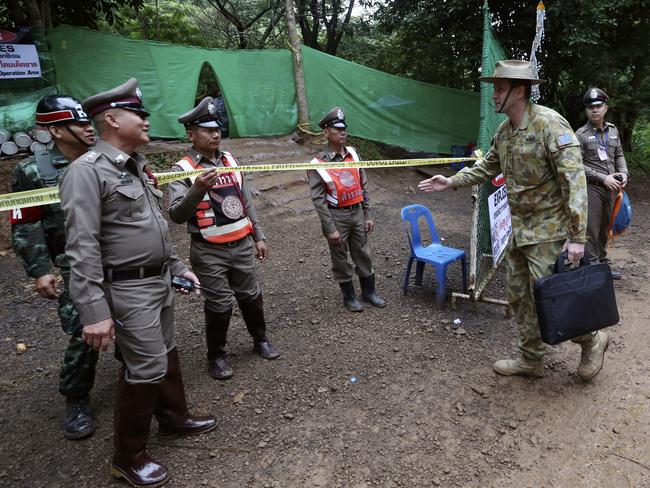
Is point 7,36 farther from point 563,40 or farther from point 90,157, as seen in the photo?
point 563,40

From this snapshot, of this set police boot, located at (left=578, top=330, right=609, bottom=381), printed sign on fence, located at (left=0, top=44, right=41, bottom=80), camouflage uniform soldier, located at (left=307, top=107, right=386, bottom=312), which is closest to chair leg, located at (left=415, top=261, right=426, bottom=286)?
camouflage uniform soldier, located at (left=307, top=107, right=386, bottom=312)

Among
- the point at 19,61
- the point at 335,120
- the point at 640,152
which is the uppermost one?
the point at 19,61

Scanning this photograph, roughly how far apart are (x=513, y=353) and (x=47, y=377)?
11.7 ft

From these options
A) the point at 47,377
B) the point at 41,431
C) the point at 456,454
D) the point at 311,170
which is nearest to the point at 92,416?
the point at 41,431

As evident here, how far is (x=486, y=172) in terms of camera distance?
10.8ft

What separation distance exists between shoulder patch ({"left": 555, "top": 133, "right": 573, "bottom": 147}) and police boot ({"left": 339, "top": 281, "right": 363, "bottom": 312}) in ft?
7.19

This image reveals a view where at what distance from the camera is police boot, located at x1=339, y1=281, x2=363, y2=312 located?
4.26 m

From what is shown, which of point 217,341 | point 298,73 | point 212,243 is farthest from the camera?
point 298,73

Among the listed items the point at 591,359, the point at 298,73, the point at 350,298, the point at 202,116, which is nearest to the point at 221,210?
the point at 202,116

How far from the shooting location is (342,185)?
4004 millimetres

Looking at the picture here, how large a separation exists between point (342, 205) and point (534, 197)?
167cm

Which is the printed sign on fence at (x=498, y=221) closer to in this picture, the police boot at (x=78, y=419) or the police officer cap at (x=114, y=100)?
the police officer cap at (x=114, y=100)

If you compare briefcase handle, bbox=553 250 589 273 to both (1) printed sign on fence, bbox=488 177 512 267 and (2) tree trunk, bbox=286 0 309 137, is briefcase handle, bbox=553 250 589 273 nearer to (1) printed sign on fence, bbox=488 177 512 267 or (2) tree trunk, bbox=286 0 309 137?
(1) printed sign on fence, bbox=488 177 512 267

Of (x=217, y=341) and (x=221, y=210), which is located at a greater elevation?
(x=221, y=210)
